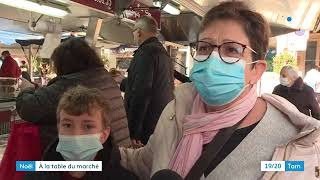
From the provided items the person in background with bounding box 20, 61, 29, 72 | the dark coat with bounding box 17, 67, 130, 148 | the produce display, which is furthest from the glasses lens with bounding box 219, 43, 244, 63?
the person in background with bounding box 20, 61, 29, 72

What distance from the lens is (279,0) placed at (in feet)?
24.8

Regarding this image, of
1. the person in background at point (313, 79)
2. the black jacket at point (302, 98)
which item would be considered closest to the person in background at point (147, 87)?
the black jacket at point (302, 98)

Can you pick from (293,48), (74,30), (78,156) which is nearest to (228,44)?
(78,156)

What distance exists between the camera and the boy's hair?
67.6 inches

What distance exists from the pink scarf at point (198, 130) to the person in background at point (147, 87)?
201 centimetres

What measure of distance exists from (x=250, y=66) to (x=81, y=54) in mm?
1311

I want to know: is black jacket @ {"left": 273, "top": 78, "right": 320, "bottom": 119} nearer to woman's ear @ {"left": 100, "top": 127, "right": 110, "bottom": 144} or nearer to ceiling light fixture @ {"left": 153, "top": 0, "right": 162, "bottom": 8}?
ceiling light fixture @ {"left": 153, "top": 0, "right": 162, "bottom": 8}

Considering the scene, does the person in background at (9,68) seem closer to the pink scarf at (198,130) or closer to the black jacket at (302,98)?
the black jacket at (302,98)

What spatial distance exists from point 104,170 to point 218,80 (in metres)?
0.60

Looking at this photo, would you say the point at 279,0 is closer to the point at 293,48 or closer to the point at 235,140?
the point at 293,48

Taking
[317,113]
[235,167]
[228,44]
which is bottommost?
[317,113]

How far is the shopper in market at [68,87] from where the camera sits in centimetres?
233

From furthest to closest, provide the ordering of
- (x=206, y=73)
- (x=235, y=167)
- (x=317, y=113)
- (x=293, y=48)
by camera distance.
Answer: (x=293, y=48)
(x=317, y=113)
(x=206, y=73)
(x=235, y=167)

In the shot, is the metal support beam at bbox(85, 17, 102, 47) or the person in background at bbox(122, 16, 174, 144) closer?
the person in background at bbox(122, 16, 174, 144)
